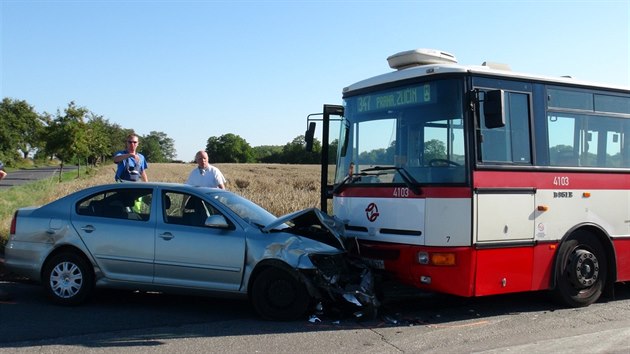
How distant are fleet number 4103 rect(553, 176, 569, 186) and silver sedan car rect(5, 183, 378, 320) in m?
2.69

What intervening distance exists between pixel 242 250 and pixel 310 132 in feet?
7.61

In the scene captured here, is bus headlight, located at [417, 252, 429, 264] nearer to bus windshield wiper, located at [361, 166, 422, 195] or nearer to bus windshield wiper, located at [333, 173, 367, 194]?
bus windshield wiper, located at [361, 166, 422, 195]

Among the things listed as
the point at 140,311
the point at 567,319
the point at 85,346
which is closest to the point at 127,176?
the point at 140,311

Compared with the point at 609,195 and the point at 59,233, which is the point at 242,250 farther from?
the point at 609,195

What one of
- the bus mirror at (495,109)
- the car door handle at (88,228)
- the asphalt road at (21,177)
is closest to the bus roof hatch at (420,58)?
the bus mirror at (495,109)

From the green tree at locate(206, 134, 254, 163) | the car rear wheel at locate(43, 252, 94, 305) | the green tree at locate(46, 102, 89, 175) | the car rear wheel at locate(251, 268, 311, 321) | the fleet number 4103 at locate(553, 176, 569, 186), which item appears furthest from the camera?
the green tree at locate(206, 134, 254, 163)

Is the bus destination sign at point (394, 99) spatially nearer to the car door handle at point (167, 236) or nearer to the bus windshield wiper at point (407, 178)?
the bus windshield wiper at point (407, 178)

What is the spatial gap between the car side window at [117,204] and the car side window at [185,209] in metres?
0.25

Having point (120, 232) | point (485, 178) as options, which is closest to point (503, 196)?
point (485, 178)

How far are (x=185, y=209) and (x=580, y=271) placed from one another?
5165mm

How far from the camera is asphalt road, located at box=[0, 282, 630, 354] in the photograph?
18.1ft

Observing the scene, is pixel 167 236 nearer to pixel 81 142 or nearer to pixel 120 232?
pixel 120 232

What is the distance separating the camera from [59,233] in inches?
278

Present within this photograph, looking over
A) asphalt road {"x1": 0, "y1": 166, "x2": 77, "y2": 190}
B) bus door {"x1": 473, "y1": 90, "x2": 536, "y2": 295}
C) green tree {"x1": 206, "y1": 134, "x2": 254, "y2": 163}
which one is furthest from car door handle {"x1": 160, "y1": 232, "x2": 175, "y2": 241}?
green tree {"x1": 206, "y1": 134, "x2": 254, "y2": 163}
